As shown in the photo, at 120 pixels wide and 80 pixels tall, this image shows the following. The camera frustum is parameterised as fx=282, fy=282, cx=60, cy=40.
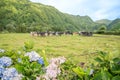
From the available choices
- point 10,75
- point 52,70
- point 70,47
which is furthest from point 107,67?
point 70,47

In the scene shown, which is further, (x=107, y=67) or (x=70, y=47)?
(x=70, y=47)

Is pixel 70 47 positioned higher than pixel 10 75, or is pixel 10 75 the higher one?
pixel 10 75

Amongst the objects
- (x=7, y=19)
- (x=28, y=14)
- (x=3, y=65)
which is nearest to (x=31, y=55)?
(x=3, y=65)

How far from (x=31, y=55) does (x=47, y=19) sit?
138 metres

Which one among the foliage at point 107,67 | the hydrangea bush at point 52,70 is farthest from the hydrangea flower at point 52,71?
the foliage at point 107,67

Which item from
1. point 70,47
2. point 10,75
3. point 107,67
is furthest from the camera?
point 70,47

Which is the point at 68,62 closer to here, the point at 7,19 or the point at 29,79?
the point at 29,79

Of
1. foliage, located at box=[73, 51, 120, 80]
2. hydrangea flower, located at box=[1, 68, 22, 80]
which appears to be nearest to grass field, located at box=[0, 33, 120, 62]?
foliage, located at box=[73, 51, 120, 80]

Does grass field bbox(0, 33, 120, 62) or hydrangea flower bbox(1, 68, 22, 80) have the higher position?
hydrangea flower bbox(1, 68, 22, 80)

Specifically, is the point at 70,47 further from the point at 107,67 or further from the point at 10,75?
the point at 10,75

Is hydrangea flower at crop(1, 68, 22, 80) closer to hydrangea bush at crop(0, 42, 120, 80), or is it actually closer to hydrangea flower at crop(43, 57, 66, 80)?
hydrangea bush at crop(0, 42, 120, 80)

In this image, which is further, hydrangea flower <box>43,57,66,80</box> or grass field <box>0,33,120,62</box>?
Result: grass field <box>0,33,120,62</box>

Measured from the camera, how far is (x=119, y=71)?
1.85m

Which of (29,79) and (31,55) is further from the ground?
(31,55)
